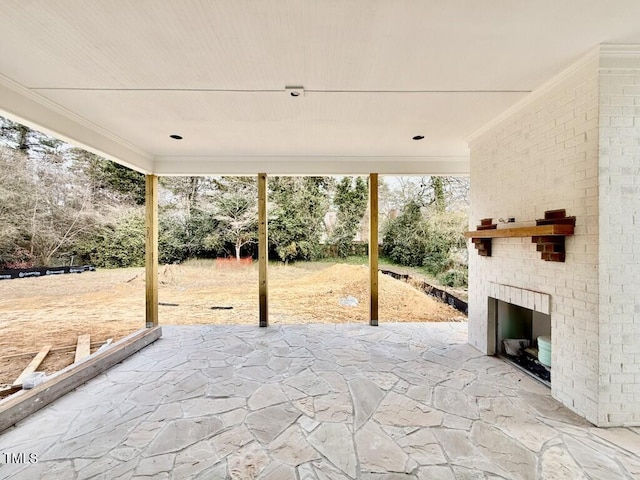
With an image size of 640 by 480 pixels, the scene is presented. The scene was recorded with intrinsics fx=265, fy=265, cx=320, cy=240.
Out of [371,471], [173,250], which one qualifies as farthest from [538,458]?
[173,250]

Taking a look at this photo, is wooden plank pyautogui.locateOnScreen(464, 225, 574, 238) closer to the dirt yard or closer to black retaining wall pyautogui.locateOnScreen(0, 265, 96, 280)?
the dirt yard

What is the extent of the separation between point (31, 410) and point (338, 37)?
3.84 metres

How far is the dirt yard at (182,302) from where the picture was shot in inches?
181

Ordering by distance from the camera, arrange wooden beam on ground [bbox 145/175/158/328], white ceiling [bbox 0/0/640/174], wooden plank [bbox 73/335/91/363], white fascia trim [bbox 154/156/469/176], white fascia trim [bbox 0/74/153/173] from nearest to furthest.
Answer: white ceiling [bbox 0/0/640/174]
white fascia trim [bbox 0/74/153/173]
wooden plank [bbox 73/335/91/363]
wooden beam on ground [bbox 145/175/158/328]
white fascia trim [bbox 154/156/469/176]

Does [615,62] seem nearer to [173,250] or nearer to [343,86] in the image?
[343,86]

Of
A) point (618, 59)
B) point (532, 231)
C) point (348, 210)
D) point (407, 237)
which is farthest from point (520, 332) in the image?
point (348, 210)

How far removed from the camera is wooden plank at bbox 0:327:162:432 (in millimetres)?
2125

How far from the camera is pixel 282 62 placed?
2.05 meters

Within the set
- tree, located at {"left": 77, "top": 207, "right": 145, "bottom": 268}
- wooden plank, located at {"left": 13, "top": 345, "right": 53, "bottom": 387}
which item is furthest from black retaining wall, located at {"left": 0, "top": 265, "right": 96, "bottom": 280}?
wooden plank, located at {"left": 13, "top": 345, "right": 53, "bottom": 387}

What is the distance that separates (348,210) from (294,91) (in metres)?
5.62

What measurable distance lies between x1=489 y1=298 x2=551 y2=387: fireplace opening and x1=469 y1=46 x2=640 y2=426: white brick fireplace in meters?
0.74

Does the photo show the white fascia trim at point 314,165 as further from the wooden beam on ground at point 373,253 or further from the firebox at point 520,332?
the firebox at point 520,332

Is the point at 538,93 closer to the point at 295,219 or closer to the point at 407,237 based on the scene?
the point at 407,237

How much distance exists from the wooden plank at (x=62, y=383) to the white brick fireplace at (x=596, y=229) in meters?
4.55
